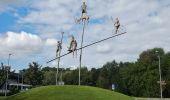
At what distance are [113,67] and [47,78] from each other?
31.9 m

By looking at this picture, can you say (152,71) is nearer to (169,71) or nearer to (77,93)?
(169,71)

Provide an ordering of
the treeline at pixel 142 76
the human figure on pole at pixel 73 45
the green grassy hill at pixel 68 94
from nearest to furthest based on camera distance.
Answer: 1. the green grassy hill at pixel 68 94
2. the human figure on pole at pixel 73 45
3. the treeline at pixel 142 76

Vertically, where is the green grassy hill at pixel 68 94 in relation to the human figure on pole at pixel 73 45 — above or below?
below

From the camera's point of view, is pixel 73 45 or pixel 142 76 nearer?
pixel 73 45

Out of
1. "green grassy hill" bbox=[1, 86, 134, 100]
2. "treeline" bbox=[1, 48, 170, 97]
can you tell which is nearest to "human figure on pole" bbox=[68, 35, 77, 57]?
"green grassy hill" bbox=[1, 86, 134, 100]

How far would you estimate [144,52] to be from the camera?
441ft

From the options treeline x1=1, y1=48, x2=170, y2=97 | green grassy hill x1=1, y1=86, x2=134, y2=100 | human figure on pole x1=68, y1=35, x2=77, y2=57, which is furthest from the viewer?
treeline x1=1, y1=48, x2=170, y2=97

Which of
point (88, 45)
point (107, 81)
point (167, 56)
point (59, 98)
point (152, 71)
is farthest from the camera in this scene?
point (107, 81)

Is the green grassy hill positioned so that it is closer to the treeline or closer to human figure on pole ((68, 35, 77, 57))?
human figure on pole ((68, 35, 77, 57))

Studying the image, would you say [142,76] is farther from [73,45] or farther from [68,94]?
[68,94]

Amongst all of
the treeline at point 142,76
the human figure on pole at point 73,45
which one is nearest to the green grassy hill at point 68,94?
the human figure on pole at point 73,45

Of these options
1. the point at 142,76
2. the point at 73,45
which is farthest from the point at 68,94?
the point at 142,76

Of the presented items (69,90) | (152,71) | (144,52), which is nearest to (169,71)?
(152,71)

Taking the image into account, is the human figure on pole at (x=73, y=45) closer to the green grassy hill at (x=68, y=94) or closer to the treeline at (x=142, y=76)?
the green grassy hill at (x=68, y=94)
